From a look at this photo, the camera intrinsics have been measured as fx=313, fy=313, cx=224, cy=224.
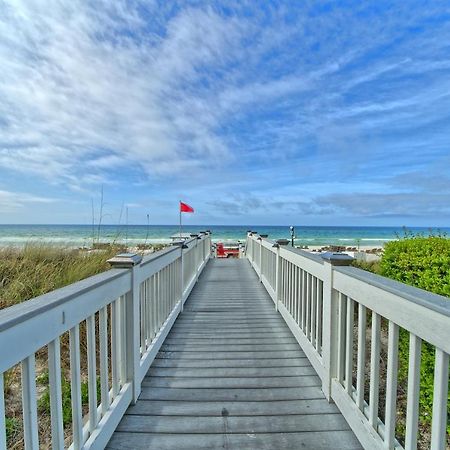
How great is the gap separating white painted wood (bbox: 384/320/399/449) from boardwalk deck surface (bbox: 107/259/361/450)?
418 mm

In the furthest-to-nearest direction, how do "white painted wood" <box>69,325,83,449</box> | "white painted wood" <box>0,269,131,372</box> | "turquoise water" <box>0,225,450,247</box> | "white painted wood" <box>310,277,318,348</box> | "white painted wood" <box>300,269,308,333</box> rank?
1. "turquoise water" <box>0,225,450,247</box>
2. "white painted wood" <box>300,269,308,333</box>
3. "white painted wood" <box>310,277,318,348</box>
4. "white painted wood" <box>69,325,83,449</box>
5. "white painted wood" <box>0,269,131,372</box>

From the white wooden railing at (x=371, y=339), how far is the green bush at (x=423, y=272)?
426mm

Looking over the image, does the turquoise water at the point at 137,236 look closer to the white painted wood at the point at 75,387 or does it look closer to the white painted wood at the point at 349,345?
the white painted wood at the point at 349,345

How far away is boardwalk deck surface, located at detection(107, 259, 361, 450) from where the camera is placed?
1.92m

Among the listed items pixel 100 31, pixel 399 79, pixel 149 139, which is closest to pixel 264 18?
pixel 100 31

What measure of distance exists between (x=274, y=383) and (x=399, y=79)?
11.9 m

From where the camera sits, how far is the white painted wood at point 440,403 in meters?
1.12

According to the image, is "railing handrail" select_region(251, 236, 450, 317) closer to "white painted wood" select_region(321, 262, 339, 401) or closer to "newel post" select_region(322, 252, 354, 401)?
"newel post" select_region(322, 252, 354, 401)

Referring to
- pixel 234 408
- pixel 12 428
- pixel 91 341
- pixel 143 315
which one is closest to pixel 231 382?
pixel 234 408

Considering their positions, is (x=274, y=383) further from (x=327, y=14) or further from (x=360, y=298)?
(x=327, y=14)

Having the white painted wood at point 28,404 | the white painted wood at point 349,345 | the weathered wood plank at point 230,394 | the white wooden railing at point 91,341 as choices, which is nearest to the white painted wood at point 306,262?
the white painted wood at point 349,345

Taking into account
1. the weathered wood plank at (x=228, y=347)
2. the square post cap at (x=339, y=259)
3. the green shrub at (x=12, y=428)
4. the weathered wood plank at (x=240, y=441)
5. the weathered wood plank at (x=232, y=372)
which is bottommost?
the green shrub at (x=12, y=428)

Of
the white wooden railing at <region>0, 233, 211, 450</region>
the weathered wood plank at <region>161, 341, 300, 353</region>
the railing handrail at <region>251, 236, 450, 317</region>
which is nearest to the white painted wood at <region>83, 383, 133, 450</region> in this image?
the white wooden railing at <region>0, 233, 211, 450</region>

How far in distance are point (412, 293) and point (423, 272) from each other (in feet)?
5.13
